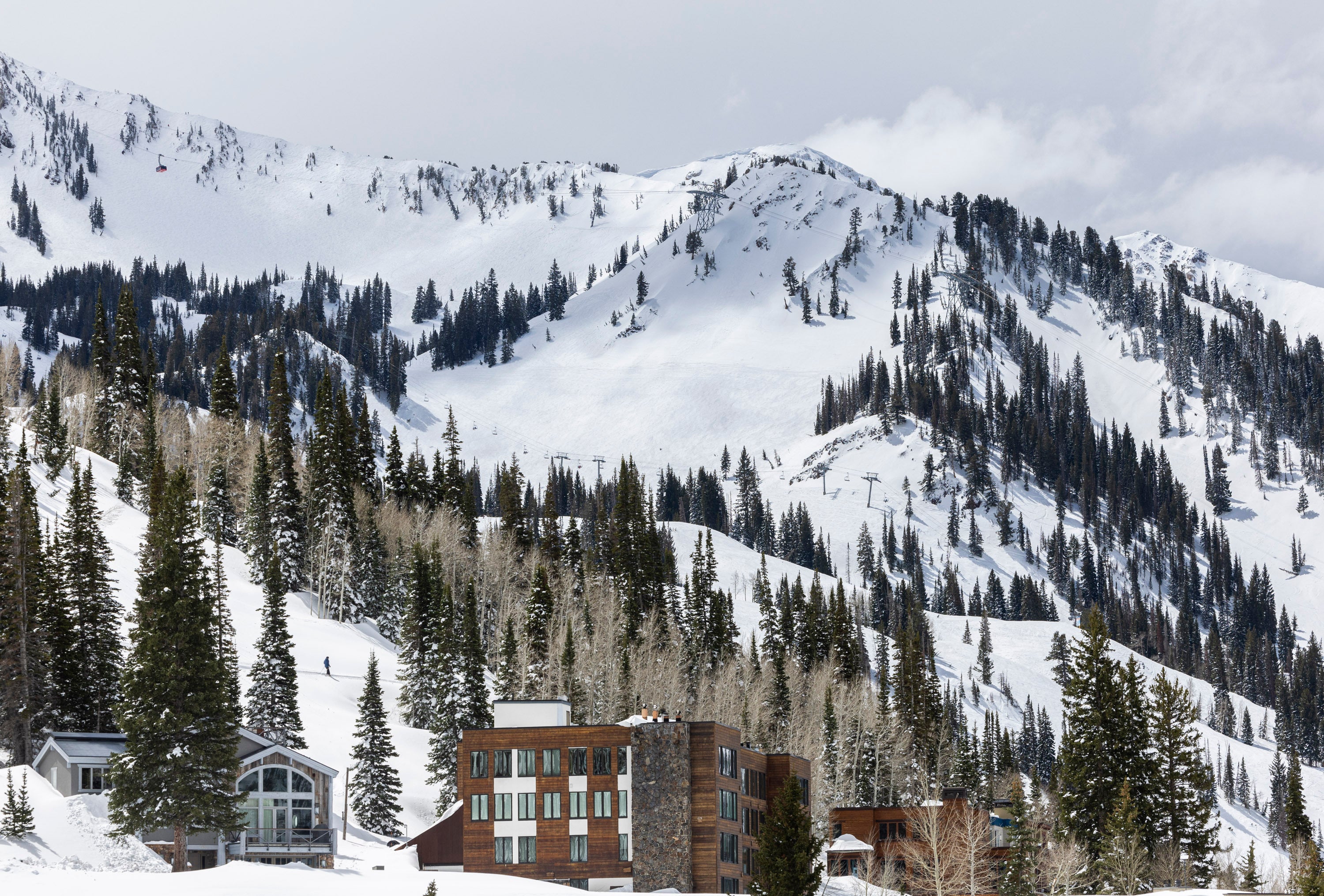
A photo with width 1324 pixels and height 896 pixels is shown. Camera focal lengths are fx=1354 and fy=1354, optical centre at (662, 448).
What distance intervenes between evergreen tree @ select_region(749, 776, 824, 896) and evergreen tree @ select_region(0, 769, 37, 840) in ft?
97.0

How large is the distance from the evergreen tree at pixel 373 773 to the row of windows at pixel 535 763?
10072 mm

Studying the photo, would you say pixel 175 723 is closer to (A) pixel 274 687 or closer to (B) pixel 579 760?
(B) pixel 579 760

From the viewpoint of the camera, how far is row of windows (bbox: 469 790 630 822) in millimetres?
70188

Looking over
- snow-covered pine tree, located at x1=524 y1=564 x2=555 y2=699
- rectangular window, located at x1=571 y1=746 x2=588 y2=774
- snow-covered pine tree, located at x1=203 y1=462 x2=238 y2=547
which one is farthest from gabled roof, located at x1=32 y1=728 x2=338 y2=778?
snow-covered pine tree, located at x1=203 y1=462 x2=238 y2=547

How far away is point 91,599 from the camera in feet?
245

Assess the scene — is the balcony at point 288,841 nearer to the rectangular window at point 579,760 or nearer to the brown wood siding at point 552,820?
the brown wood siding at point 552,820

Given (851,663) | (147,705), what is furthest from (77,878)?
(851,663)

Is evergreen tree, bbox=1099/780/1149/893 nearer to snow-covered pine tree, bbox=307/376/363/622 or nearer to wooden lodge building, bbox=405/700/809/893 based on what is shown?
wooden lodge building, bbox=405/700/809/893

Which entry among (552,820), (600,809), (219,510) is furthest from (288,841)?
(219,510)

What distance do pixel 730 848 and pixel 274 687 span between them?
29.2 m

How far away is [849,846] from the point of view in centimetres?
7994

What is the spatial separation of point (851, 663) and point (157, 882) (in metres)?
96.6

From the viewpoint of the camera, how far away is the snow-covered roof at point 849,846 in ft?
261

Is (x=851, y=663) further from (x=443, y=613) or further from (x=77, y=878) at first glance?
(x=77, y=878)
